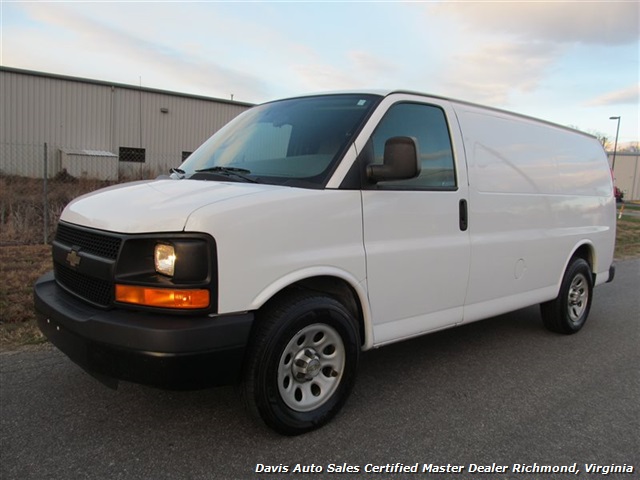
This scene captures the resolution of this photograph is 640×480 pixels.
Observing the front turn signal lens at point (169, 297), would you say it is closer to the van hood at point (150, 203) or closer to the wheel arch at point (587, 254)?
the van hood at point (150, 203)

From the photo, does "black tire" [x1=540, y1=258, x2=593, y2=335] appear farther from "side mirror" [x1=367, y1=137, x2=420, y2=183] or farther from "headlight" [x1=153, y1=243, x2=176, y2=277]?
"headlight" [x1=153, y1=243, x2=176, y2=277]

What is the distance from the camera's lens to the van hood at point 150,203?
2602mm

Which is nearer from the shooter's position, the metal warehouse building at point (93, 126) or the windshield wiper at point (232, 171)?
the windshield wiper at point (232, 171)

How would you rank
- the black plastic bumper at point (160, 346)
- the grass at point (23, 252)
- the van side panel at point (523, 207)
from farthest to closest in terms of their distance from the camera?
the grass at point (23, 252) < the van side panel at point (523, 207) < the black plastic bumper at point (160, 346)

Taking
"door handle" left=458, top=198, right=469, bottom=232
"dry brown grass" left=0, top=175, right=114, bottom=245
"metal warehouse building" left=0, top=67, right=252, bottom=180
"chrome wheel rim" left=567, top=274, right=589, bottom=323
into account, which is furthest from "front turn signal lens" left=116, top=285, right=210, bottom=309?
"metal warehouse building" left=0, top=67, right=252, bottom=180

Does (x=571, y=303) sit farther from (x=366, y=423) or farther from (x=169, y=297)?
(x=169, y=297)

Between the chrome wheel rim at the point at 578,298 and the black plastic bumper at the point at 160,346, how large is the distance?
418 cm

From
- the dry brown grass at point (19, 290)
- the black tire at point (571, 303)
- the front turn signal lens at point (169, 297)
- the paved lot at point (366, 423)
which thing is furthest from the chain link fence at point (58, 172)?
the black tire at point (571, 303)

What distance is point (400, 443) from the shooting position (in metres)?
2.97

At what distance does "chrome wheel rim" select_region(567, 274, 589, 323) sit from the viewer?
5.49m

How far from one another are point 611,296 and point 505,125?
449 centimetres

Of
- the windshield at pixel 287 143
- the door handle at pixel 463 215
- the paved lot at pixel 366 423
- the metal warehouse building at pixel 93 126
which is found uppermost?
the metal warehouse building at pixel 93 126

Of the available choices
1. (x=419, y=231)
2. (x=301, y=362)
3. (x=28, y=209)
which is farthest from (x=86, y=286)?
(x=28, y=209)

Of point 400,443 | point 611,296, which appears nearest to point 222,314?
point 400,443
